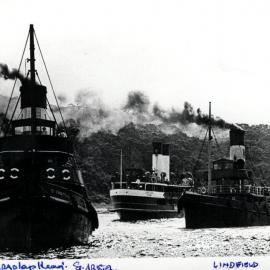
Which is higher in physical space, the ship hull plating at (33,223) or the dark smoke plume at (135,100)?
the dark smoke plume at (135,100)

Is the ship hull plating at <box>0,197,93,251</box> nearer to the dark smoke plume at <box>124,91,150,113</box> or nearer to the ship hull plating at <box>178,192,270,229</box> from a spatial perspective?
the dark smoke plume at <box>124,91,150,113</box>

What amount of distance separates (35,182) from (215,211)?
36.2 feet

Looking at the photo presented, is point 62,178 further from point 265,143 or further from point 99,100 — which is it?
point 265,143

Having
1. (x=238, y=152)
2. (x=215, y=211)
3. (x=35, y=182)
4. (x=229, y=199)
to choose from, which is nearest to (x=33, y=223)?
(x=35, y=182)

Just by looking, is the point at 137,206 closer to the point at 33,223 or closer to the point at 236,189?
the point at 236,189

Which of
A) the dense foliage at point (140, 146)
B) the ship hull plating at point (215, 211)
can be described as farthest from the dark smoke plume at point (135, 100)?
the ship hull plating at point (215, 211)

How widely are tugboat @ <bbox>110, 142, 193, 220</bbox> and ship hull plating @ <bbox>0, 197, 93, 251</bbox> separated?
13676 millimetres

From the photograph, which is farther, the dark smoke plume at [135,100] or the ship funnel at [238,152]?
the ship funnel at [238,152]

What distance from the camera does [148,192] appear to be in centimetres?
2948

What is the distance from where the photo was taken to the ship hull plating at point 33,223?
11.4m

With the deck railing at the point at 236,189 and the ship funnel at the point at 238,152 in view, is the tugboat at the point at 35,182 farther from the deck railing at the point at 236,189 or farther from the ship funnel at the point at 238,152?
the deck railing at the point at 236,189

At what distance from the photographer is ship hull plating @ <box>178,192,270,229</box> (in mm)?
21016

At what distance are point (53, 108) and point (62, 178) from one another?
1.71 m

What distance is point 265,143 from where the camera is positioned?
1594cm
